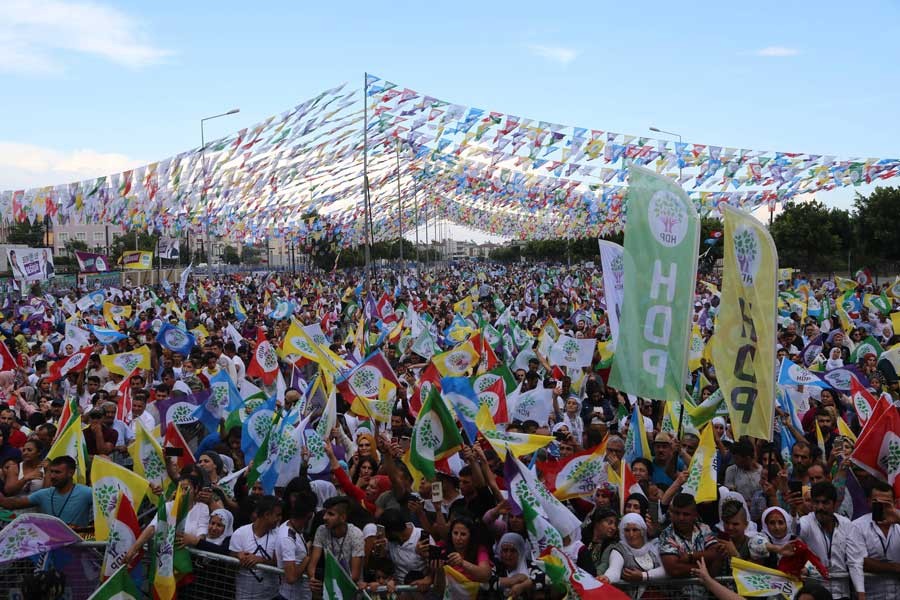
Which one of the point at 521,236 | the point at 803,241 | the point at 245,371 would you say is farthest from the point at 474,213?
the point at 245,371

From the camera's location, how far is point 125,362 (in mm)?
12039

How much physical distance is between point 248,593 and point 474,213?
Result: 6157 cm

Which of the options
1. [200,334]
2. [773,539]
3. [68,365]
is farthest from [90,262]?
[773,539]

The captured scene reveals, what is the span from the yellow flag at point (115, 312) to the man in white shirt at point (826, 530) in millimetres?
15893

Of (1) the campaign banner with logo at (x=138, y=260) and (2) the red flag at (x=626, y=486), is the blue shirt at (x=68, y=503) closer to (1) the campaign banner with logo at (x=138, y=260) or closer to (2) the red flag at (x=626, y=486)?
(2) the red flag at (x=626, y=486)

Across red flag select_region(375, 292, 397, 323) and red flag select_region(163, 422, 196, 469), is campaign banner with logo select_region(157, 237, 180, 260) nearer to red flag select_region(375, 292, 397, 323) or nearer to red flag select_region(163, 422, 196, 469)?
red flag select_region(375, 292, 397, 323)

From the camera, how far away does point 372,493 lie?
662 centimetres

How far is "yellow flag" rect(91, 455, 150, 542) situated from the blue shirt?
557mm

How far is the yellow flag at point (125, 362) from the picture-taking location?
472 inches

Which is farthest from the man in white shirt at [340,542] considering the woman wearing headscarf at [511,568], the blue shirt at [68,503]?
the blue shirt at [68,503]

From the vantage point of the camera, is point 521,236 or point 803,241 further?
point 521,236

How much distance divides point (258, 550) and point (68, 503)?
5.90 feet

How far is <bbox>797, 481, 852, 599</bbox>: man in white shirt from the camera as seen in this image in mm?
5254

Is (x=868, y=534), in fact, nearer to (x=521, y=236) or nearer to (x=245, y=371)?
(x=245, y=371)
